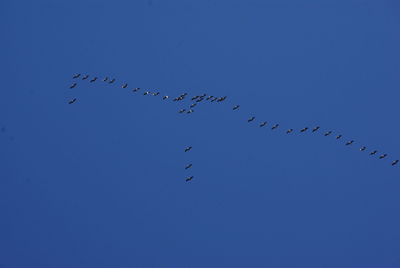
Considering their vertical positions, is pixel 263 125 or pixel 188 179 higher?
pixel 263 125

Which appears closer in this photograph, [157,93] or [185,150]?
[157,93]

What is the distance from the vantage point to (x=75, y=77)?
A: 31531 mm

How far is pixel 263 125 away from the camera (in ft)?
102

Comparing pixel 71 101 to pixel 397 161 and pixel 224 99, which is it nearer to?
pixel 224 99

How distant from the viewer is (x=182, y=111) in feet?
102

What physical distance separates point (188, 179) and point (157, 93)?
5.40 metres

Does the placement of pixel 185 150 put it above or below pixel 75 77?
below

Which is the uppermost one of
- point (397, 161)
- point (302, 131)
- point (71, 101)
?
point (71, 101)

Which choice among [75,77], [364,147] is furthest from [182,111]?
[364,147]

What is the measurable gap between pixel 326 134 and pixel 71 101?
14957mm

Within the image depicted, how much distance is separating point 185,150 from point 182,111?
9.48ft

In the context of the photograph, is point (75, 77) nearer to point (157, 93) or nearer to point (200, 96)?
point (157, 93)

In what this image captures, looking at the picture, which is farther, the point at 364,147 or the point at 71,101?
the point at 71,101

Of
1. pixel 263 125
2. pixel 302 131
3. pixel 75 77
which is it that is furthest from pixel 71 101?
pixel 302 131
